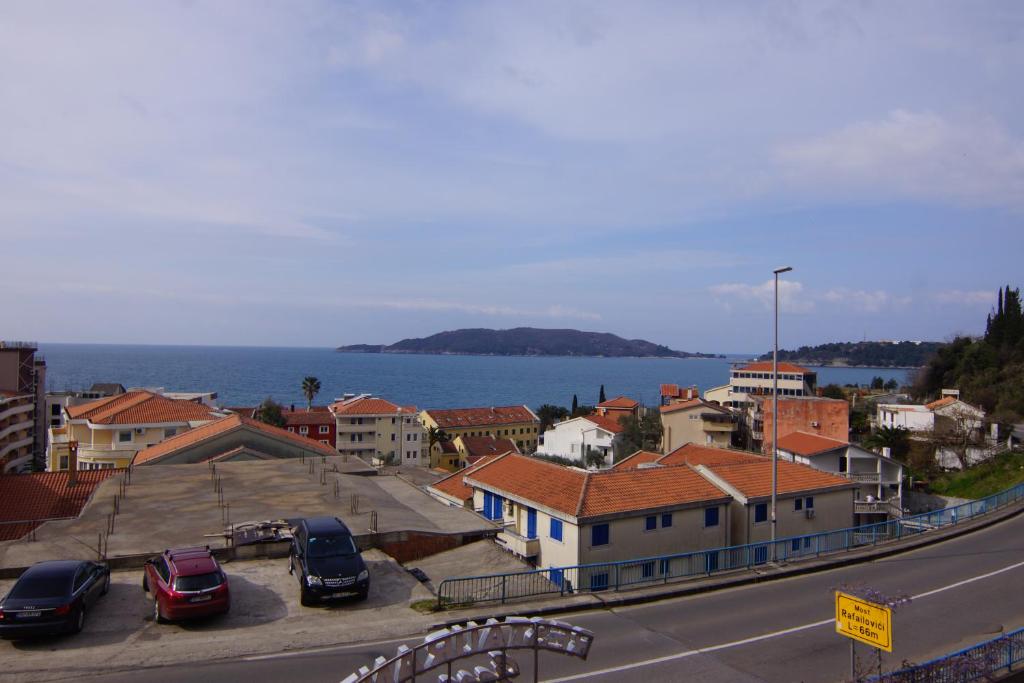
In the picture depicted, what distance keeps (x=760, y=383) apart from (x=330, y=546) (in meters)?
96.5

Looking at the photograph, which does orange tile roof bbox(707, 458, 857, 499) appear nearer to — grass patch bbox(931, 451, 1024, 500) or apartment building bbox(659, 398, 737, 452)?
grass patch bbox(931, 451, 1024, 500)

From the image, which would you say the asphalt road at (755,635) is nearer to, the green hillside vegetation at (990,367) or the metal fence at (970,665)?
the metal fence at (970,665)

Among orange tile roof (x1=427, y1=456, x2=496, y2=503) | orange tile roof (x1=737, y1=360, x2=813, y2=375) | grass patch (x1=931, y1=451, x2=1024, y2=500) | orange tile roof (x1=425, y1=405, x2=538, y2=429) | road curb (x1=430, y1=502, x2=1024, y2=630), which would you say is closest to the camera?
road curb (x1=430, y1=502, x2=1024, y2=630)

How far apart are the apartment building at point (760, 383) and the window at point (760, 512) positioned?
70416 millimetres

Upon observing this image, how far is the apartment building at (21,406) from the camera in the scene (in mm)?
61469

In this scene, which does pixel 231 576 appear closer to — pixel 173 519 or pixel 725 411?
pixel 173 519

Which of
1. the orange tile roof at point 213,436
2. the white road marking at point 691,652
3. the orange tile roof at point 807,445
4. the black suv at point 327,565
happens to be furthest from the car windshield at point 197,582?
the orange tile roof at point 807,445

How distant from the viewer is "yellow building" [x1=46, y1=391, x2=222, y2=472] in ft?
158

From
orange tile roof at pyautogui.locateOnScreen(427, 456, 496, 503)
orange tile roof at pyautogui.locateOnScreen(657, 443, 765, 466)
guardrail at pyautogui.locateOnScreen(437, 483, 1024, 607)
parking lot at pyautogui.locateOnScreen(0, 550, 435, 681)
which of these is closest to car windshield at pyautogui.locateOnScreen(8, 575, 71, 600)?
parking lot at pyautogui.locateOnScreen(0, 550, 435, 681)

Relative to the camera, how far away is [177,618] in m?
12.0

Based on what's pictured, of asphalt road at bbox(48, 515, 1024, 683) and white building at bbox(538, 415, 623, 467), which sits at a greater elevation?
asphalt road at bbox(48, 515, 1024, 683)

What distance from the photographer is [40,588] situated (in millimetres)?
11398

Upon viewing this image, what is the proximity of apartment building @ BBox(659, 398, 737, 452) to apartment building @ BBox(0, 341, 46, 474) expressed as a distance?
5847 centimetres

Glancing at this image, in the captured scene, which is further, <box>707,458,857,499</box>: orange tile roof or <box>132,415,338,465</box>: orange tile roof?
<box>132,415,338,465</box>: orange tile roof
